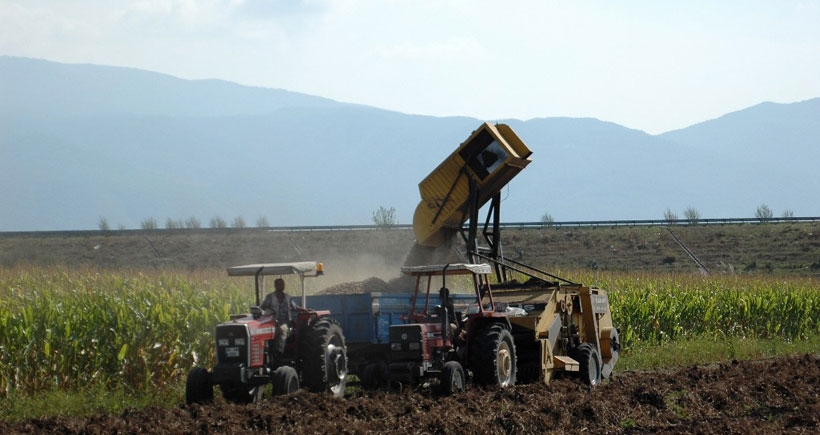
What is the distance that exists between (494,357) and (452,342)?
3.26 ft

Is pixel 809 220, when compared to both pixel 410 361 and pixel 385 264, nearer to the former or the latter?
pixel 385 264

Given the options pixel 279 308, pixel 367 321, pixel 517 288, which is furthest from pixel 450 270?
pixel 517 288

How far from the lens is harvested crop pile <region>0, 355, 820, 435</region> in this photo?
508 inches

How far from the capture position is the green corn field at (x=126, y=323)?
17.7 meters

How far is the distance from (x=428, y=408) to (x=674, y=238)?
167 ft

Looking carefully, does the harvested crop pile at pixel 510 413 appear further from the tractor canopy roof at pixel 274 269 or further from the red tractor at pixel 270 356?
the tractor canopy roof at pixel 274 269

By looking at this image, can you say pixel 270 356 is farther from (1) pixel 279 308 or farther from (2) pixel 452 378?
(2) pixel 452 378

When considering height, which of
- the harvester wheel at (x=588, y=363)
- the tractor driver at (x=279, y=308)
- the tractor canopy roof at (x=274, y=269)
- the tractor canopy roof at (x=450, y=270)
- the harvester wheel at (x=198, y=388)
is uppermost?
the tractor canopy roof at (x=274, y=269)

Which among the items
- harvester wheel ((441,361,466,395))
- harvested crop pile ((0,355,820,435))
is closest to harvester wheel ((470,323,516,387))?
harvested crop pile ((0,355,820,435))

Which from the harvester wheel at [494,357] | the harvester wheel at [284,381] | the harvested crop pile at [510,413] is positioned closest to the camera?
the harvested crop pile at [510,413]

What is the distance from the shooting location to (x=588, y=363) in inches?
747

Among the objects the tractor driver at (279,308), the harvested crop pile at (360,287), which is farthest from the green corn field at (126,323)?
the tractor driver at (279,308)

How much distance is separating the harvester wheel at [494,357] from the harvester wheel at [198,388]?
4253mm

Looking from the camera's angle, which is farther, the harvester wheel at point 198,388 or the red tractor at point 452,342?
the red tractor at point 452,342
